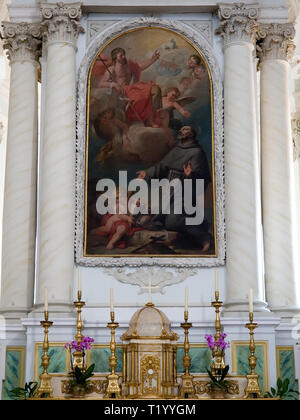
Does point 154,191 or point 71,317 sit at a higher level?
point 154,191

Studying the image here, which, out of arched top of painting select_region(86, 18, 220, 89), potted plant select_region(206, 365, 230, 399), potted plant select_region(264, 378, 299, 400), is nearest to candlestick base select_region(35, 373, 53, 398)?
potted plant select_region(206, 365, 230, 399)

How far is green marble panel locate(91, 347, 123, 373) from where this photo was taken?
39.8ft

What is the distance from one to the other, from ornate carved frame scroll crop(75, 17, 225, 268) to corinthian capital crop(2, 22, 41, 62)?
949 millimetres

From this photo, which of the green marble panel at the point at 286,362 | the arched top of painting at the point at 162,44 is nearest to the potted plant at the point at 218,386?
the green marble panel at the point at 286,362

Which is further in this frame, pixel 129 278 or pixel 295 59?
pixel 295 59

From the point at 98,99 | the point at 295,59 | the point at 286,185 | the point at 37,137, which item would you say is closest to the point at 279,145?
the point at 286,185

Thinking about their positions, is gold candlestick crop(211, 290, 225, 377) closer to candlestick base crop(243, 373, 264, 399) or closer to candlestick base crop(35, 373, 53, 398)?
candlestick base crop(243, 373, 264, 399)

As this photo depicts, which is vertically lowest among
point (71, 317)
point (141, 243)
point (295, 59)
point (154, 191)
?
point (71, 317)

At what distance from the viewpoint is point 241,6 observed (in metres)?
13.3

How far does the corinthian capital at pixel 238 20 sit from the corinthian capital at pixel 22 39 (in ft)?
10.1
